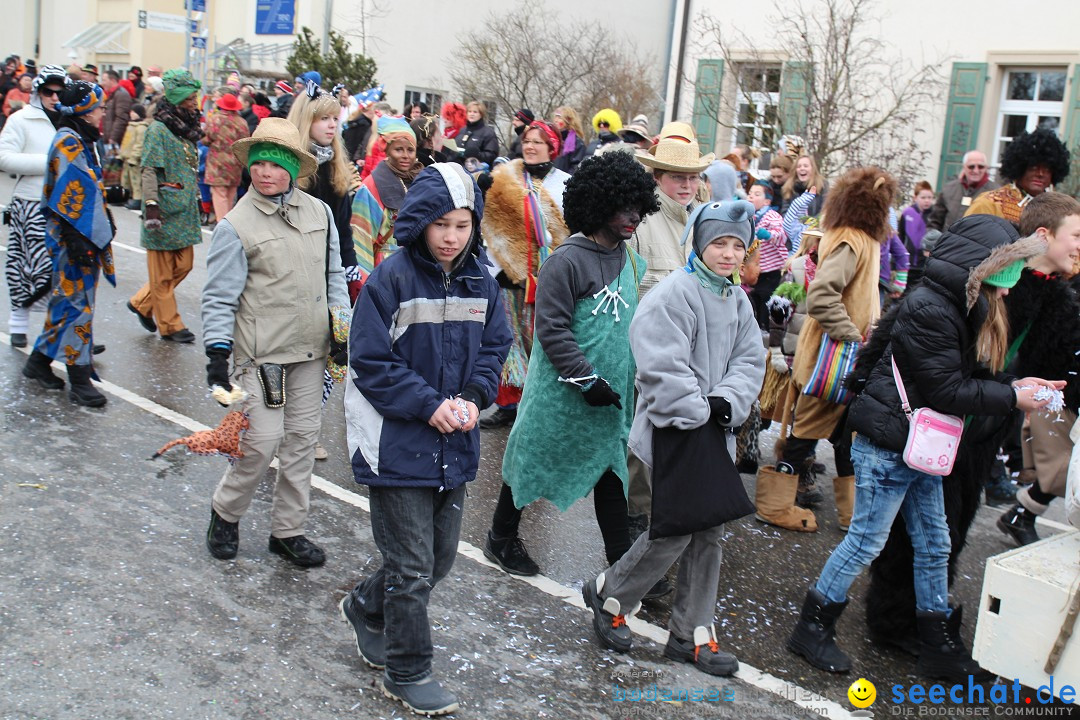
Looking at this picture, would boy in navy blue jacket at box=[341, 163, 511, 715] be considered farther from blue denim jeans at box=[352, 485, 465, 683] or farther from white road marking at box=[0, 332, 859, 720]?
white road marking at box=[0, 332, 859, 720]

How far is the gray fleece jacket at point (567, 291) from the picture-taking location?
165 inches

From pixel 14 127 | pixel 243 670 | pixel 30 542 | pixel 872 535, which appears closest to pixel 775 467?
pixel 872 535

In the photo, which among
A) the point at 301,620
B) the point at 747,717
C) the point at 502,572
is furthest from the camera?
the point at 502,572

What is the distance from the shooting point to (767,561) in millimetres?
5180

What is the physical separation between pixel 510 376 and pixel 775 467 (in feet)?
5.89

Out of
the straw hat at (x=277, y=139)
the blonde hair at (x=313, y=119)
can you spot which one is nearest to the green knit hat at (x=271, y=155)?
the straw hat at (x=277, y=139)

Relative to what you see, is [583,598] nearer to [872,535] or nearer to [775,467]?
[872,535]

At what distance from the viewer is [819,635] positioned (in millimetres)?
4137

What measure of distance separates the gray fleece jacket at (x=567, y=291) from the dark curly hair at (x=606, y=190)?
122 millimetres

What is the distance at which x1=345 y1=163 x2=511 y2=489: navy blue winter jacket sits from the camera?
3352mm

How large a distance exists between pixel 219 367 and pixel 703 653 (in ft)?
7.35

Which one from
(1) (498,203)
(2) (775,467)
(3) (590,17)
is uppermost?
(3) (590,17)

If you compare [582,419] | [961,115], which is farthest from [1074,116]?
[582,419]

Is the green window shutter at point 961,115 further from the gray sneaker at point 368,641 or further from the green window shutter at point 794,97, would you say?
the gray sneaker at point 368,641
